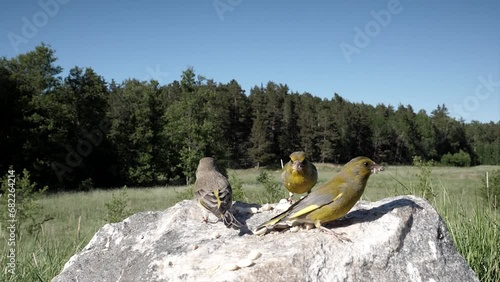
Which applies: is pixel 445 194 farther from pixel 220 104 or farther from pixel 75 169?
pixel 220 104

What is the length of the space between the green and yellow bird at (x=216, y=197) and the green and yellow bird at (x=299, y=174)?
2.63 feet

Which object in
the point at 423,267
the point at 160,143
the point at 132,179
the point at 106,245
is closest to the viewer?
the point at 423,267

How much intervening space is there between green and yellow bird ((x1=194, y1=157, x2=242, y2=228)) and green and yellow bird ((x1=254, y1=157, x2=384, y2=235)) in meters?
0.50

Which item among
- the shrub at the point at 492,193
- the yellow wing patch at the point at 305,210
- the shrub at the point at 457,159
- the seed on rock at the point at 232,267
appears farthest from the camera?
the shrub at the point at 457,159

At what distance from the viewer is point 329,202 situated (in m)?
3.50

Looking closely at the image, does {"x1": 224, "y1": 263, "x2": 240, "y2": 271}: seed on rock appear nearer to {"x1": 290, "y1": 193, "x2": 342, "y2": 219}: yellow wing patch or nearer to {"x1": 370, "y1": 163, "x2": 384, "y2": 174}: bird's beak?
{"x1": 290, "y1": 193, "x2": 342, "y2": 219}: yellow wing patch

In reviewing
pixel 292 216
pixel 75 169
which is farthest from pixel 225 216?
pixel 75 169

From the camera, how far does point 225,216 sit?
4.00m

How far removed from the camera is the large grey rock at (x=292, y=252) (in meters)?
3.06

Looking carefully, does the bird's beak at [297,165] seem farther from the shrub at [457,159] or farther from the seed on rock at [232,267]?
the shrub at [457,159]

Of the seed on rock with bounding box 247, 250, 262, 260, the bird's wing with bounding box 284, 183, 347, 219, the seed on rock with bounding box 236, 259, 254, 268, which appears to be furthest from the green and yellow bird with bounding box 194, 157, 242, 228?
the seed on rock with bounding box 236, 259, 254, 268

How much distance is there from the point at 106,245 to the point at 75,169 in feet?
155

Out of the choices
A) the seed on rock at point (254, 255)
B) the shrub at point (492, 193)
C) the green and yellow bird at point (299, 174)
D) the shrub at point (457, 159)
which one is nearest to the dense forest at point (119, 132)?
the shrub at point (457, 159)

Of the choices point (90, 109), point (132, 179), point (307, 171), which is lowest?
point (132, 179)
